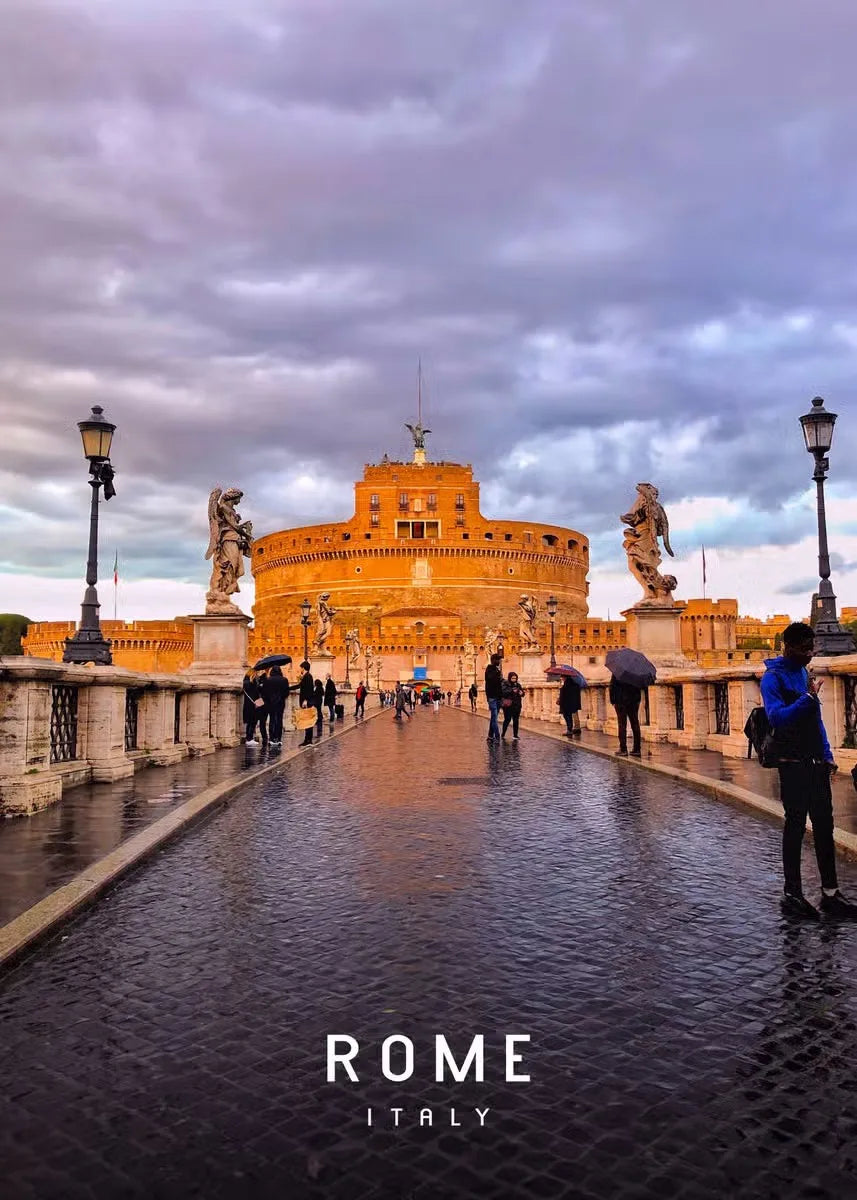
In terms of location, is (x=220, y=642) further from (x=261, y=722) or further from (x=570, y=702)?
(x=570, y=702)

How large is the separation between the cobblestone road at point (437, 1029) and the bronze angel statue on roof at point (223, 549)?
1366 cm

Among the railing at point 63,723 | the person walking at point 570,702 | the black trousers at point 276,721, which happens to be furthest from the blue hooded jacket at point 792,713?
the person walking at point 570,702

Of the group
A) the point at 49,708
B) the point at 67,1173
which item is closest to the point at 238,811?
the point at 49,708

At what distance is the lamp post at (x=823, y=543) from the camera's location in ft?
43.9

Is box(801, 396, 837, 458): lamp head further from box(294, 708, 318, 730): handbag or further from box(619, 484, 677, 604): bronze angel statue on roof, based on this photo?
box(294, 708, 318, 730): handbag

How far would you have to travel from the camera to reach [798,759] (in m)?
5.34

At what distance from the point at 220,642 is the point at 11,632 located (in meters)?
96.3

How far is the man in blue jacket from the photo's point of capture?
17.2 ft

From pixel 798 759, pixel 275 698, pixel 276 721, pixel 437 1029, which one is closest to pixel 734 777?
pixel 798 759

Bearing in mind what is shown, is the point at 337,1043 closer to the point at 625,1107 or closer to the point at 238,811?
the point at 625,1107

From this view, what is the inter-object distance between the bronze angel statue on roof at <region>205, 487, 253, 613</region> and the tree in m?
92.3

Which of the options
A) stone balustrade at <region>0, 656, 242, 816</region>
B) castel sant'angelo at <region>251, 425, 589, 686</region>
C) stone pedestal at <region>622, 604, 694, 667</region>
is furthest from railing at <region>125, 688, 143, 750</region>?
castel sant'angelo at <region>251, 425, 589, 686</region>

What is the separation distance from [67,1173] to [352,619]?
104 meters

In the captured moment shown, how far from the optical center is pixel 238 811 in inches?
366
